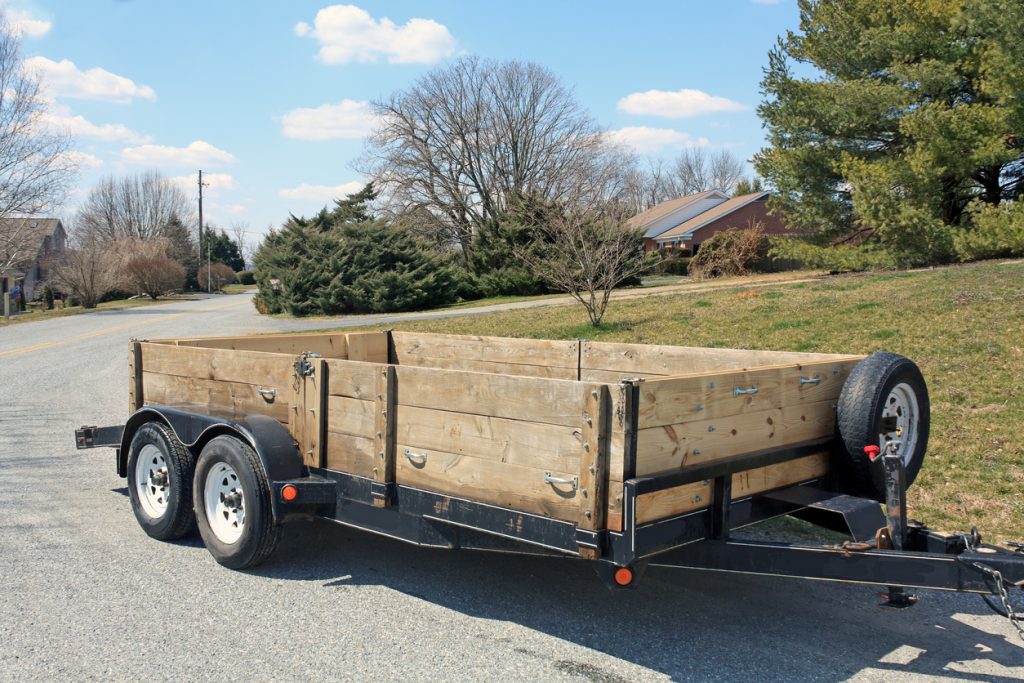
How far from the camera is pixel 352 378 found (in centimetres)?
423

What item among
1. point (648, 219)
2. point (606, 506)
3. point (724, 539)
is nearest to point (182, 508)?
point (606, 506)

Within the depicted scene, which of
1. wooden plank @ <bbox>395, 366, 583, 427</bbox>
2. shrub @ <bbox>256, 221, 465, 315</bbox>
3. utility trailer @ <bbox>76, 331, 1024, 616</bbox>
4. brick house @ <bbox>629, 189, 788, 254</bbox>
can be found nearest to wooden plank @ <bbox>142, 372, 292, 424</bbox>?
utility trailer @ <bbox>76, 331, 1024, 616</bbox>

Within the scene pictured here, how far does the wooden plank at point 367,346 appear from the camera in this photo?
6.72 meters

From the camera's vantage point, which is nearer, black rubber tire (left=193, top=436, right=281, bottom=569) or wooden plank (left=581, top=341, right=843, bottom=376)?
black rubber tire (left=193, top=436, right=281, bottom=569)

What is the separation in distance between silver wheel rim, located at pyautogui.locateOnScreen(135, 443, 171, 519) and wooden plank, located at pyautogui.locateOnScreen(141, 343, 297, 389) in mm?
532

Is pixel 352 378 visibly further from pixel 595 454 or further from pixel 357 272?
pixel 357 272

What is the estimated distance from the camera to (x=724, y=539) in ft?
11.6

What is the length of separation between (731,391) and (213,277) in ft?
257

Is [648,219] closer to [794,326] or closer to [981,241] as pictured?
[981,241]

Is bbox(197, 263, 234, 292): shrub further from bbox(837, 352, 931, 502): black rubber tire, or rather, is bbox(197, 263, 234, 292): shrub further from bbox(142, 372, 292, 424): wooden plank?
bbox(837, 352, 931, 502): black rubber tire

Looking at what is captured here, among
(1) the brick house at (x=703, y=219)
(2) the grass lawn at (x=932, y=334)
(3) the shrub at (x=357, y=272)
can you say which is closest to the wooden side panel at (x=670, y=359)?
(2) the grass lawn at (x=932, y=334)

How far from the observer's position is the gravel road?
11.3 ft

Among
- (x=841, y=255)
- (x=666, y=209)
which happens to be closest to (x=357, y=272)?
(x=841, y=255)

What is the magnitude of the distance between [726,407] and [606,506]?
782mm
